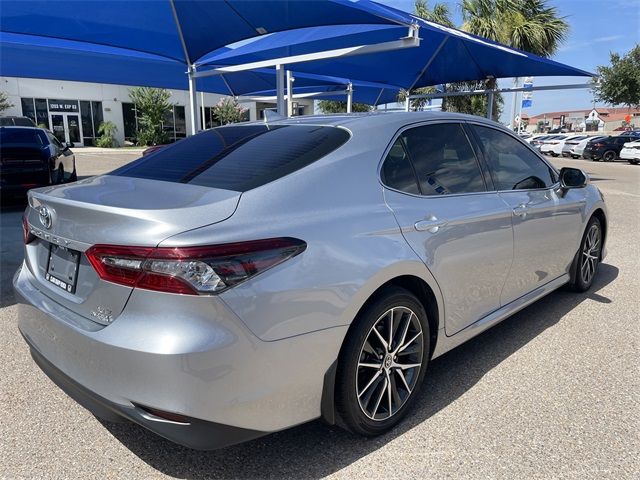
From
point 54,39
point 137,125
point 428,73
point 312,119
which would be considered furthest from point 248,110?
point 312,119

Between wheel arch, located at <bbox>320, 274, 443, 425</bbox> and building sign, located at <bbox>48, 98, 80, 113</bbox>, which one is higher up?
building sign, located at <bbox>48, 98, 80, 113</bbox>

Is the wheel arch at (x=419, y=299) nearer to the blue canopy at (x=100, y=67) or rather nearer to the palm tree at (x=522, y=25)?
the blue canopy at (x=100, y=67)

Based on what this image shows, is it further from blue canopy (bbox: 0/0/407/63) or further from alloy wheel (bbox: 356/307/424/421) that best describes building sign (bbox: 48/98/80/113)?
alloy wheel (bbox: 356/307/424/421)

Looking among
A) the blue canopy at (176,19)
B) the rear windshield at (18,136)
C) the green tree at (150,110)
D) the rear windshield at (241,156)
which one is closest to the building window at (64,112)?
the green tree at (150,110)

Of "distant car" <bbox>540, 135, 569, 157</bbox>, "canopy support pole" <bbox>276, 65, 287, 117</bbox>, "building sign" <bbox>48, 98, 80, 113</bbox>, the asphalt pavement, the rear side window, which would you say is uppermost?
"building sign" <bbox>48, 98, 80, 113</bbox>

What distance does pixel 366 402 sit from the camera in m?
2.47

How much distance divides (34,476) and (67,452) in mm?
186

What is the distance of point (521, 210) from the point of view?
11.4ft

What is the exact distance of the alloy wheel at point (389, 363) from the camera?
2.46 meters

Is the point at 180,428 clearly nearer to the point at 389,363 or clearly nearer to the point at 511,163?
the point at 389,363

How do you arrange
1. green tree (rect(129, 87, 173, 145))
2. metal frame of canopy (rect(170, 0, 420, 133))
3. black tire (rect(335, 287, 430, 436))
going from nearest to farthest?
black tire (rect(335, 287, 430, 436)), metal frame of canopy (rect(170, 0, 420, 133)), green tree (rect(129, 87, 173, 145))

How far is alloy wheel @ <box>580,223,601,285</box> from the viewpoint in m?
4.66

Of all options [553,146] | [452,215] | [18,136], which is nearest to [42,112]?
[18,136]

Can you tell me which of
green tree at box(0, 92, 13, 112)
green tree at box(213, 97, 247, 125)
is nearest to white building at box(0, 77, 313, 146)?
green tree at box(0, 92, 13, 112)
